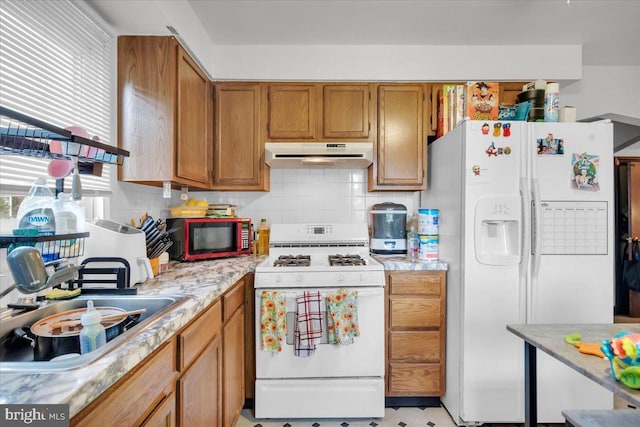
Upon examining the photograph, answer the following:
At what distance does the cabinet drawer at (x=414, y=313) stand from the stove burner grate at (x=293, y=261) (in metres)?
0.60

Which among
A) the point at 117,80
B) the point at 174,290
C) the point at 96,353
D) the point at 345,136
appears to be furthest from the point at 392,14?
the point at 96,353

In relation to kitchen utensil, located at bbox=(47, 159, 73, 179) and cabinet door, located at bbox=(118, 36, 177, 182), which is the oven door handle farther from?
kitchen utensil, located at bbox=(47, 159, 73, 179)

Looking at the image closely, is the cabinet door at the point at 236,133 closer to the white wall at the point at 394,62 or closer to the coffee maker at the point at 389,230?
the white wall at the point at 394,62

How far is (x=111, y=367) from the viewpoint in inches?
26.9

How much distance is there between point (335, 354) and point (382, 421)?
51cm

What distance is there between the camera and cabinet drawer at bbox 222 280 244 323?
5.20 ft

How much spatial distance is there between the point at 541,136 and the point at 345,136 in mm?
1215

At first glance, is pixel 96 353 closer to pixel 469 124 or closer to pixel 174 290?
pixel 174 290

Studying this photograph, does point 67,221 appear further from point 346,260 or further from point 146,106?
point 346,260

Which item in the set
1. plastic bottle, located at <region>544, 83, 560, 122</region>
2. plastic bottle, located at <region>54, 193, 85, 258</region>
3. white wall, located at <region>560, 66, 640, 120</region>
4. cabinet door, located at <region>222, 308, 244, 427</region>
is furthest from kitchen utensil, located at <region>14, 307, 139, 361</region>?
white wall, located at <region>560, 66, 640, 120</region>

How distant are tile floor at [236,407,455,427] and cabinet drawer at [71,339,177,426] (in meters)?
1.16

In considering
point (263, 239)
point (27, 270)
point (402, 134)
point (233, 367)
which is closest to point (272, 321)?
point (233, 367)

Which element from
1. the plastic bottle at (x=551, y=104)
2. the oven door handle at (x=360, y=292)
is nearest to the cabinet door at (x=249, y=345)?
the oven door handle at (x=360, y=292)

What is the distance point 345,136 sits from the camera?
2391mm
